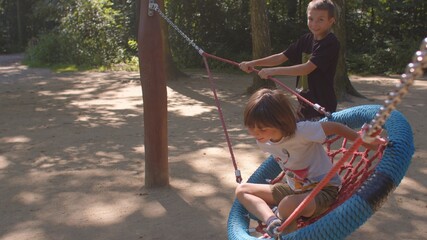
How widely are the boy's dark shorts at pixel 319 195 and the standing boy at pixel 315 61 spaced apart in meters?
0.84

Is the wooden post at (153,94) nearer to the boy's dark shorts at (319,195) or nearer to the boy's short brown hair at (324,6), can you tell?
the boy's short brown hair at (324,6)

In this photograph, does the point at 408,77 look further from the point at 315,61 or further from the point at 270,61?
the point at 270,61

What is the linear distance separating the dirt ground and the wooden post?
179mm

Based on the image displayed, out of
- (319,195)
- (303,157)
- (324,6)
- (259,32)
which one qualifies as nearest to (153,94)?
(324,6)

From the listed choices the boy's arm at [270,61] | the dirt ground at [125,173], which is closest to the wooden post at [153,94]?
the dirt ground at [125,173]

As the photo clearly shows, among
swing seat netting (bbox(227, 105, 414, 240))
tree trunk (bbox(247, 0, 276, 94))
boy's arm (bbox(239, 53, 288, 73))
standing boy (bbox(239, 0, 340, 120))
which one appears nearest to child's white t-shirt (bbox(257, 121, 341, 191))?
swing seat netting (bbox(227, 105, 414, 240))

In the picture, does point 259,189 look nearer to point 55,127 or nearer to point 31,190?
point 31,190

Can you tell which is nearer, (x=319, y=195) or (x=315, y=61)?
(x=319, y=195)

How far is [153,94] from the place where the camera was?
164 inches

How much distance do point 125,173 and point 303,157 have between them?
2614 mm

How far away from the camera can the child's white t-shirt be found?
2484 mm

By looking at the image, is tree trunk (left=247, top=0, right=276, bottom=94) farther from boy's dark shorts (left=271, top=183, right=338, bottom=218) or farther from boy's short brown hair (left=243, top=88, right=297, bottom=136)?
boy's short brown hair (left=243, top=88, right=297, bottom=136)

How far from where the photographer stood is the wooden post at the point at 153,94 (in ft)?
13.3

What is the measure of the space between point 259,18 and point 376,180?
7.70 metres
